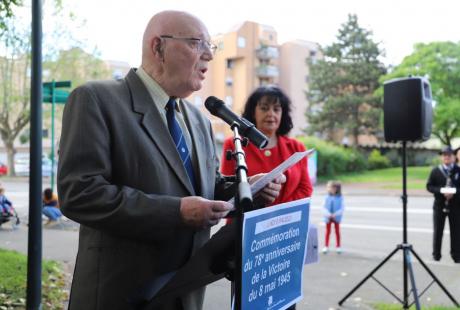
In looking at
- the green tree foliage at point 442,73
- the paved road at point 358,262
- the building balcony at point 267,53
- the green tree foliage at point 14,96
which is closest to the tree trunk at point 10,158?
the green tree foliage at point 14,96

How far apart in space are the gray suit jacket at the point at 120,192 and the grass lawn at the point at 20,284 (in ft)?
10.1

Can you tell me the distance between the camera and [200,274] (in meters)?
1.69

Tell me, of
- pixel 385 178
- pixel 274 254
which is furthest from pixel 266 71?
pixel 274 254

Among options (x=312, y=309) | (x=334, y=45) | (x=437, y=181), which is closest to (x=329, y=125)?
(x=334, y=45)

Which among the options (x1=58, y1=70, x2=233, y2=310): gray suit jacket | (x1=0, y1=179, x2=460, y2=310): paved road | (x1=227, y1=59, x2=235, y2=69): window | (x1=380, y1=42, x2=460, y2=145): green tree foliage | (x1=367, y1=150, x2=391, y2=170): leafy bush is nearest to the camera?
(x1=58, y1=70, x2=233, y2=310): gray suit jacket

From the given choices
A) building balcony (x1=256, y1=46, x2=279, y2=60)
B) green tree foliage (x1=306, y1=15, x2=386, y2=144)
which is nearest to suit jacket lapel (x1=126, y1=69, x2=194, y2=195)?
green tree foliage (x1=306, y1=15, x2=386, y2=144)

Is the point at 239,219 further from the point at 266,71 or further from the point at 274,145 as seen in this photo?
the point at 266,71

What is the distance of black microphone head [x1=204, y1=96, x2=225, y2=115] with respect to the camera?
2090mm

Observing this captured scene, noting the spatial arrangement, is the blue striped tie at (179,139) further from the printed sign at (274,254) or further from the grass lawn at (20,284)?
the grass lawn at (20,284)

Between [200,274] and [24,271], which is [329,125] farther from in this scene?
[200,274]

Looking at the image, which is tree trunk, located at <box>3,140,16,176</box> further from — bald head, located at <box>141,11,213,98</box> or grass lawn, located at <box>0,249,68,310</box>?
bald head, located at <box>141,11,213,98</box>

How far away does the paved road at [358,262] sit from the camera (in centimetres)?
542

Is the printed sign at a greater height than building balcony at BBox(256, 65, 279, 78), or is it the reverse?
building balcony at BBox(256, 65, 279, 78)

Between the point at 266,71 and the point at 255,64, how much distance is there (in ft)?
4.88
